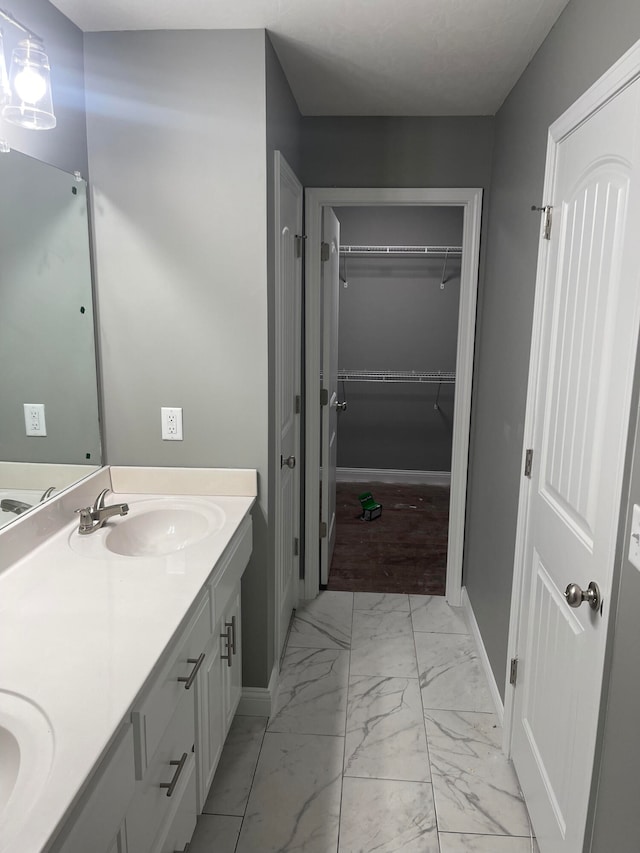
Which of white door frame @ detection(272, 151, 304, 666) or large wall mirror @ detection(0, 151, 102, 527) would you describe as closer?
large wall mirror @ detection(0, 151, 102, 527)

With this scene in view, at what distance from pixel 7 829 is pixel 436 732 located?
1811 millimetres

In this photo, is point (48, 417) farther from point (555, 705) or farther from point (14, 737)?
point (555, 705)

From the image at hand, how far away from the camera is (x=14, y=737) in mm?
963

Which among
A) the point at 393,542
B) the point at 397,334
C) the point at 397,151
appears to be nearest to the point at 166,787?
the point at 397,151

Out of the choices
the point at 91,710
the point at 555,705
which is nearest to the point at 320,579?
the point at 555,705

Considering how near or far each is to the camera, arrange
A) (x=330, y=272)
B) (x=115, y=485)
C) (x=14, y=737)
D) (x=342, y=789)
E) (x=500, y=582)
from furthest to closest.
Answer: (x=330, y=272) < (x=500, y=582) < (x=115, y=485) < (x=342, y=789) < (x=14, y=737)

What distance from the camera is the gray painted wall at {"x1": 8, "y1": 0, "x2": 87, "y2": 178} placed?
165 cm

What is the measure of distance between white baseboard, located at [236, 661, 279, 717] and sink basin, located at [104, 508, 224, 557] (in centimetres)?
75

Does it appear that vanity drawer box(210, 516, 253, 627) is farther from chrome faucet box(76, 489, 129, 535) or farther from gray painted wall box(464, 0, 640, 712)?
gray painted wall box(464, 0, 640, 712)

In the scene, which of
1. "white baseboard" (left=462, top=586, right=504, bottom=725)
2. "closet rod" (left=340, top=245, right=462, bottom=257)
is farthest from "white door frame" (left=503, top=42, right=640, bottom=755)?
"closet rod" (left=340, top=245, right=462, bottom=257)

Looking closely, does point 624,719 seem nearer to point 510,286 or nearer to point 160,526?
point 160,526

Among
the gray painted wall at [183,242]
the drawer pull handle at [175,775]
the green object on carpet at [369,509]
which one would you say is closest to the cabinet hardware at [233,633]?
the gray painted wall at [183,242]

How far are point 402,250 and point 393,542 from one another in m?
2.40

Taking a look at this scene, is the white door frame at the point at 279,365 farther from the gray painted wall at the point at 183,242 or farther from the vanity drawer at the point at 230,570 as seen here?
the vanity drawer at the point at 230,570
